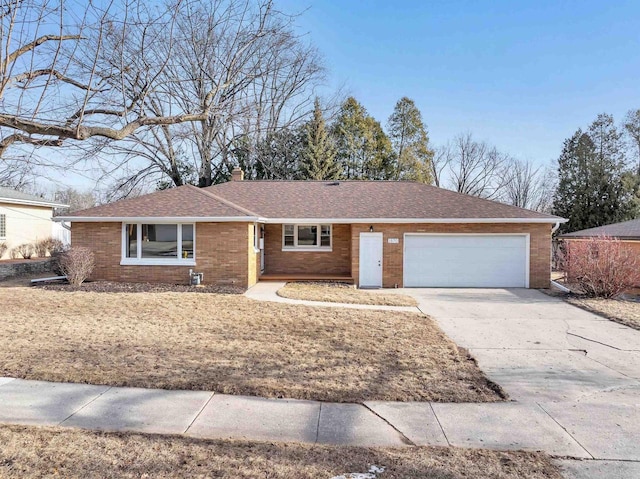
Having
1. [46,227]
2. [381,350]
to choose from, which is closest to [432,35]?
Result: [381,350]

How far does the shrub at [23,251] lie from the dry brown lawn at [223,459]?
20331mm

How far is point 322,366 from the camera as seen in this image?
6074 mm

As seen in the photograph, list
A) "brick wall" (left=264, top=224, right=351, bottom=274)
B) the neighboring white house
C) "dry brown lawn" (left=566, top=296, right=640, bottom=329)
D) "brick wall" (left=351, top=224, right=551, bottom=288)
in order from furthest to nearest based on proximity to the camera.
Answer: the neighboring white house → "brick wall" (left=264, top=224, right=351, bottom=274) → "brick wall" (left=351, top=224, right=551, bottom=288) → "dry brown lawn" (left=566, top=296, right=640, bottom=329)

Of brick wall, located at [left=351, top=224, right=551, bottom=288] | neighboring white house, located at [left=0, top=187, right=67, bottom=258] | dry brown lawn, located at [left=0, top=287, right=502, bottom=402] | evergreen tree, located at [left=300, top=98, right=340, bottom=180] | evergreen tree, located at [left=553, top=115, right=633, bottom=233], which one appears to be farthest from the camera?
evergreen tree, located at [left=300, top=98, right=340, bottom=180]

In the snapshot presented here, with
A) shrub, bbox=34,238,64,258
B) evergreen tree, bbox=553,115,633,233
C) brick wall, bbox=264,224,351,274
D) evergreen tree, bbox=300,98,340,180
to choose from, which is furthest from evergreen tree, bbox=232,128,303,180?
evergreen tree, bbox=553,115,633,233

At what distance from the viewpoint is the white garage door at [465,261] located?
51.6 feet

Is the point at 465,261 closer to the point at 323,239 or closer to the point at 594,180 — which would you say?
the point at 323,239

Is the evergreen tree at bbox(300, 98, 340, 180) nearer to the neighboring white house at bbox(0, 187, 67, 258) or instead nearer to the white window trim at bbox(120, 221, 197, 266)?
the neighboring white house at bbox(0, 187, 67, 258)

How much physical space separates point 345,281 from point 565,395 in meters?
11.0

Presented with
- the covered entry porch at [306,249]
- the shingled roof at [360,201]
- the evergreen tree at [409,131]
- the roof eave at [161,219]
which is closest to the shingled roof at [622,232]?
the shingled roof at [360,201]

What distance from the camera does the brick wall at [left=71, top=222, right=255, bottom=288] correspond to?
46.8 feet

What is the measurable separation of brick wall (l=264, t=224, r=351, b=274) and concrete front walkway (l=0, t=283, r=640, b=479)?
11169 millimetres

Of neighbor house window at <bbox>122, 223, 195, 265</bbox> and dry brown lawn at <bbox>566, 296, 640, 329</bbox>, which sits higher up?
neighbor house window at <bbox>122, 223, 195, 265</bbox>

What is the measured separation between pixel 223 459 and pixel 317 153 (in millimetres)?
29346
